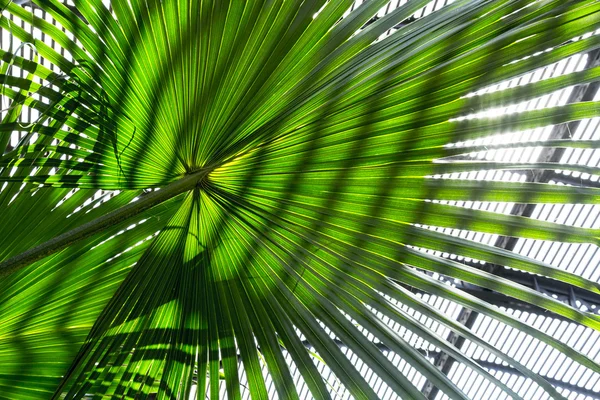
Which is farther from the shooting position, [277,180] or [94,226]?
[277,180]

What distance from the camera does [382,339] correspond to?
72.2 inches

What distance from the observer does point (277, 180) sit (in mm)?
2020

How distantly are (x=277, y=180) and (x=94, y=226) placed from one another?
1.77ft

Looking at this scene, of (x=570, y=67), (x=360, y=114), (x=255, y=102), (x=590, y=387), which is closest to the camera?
(x=360, y=114)

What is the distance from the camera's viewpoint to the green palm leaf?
5.47ft

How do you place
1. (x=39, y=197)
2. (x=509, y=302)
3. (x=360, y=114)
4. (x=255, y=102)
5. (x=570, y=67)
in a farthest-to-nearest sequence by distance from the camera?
(x=509, y=302)
(x=570, y=67)
(x=39, y=197)
(x=255, y=102)
(x=360, y=114)

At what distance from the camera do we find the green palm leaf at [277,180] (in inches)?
65.7

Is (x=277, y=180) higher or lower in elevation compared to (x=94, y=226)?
higher

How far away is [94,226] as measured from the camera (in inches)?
70.4

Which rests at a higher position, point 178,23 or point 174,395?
point 178,23

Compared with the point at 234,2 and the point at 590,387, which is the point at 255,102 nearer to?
the point at 234,2

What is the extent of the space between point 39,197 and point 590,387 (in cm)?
948

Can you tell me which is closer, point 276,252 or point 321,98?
point 321,98

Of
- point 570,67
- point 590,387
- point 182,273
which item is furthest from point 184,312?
point 590,387
